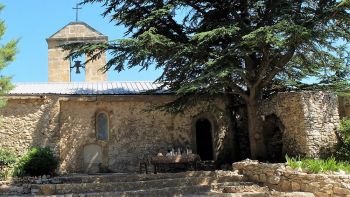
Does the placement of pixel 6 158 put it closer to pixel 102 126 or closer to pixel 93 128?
pixel 93 128

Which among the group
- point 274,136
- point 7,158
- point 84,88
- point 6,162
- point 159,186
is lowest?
point 159,186

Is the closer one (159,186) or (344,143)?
(159,186)

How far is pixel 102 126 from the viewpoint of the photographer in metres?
18.4

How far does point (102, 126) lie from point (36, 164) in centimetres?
380

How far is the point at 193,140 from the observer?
61.5 feet

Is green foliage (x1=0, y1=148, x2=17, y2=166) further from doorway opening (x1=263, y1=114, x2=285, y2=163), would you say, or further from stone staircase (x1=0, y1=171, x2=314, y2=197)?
doorway opening (x1=263, y1=114, x2=285, y2=163)

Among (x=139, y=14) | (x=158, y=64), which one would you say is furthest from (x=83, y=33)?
(x=158, y=64)

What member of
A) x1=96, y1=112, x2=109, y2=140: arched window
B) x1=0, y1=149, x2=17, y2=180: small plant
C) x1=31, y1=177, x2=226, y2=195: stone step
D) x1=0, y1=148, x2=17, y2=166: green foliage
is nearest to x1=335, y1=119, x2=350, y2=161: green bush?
x1=31, y1=177, x2=226, y2=195: stone step

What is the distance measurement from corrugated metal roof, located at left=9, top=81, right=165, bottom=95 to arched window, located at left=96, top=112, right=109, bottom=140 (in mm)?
1032

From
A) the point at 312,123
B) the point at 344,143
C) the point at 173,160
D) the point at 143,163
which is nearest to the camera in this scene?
the point at 344,143

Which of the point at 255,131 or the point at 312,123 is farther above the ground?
the point at 312,123

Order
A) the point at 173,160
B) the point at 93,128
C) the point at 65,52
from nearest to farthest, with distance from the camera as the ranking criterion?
the point at 173,160, the point at 93,128, the point at 65,52

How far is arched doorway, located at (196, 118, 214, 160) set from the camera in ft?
64.1

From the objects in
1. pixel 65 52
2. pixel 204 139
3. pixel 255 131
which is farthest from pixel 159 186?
pixel 65 52
